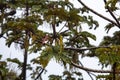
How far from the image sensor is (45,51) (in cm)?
420

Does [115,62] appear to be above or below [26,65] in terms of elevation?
above

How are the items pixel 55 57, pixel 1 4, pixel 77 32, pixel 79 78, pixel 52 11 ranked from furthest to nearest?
pixel 79 78 < pixel 1 4 < pixel 77 32 < pixel 52 11 < pixel 55 57

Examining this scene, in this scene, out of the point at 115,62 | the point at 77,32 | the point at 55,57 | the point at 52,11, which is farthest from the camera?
the point at 77,32

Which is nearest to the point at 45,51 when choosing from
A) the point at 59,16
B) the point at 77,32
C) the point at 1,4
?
the point at 59,16

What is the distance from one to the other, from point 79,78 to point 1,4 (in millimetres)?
2928

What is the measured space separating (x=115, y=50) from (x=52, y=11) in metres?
1.09

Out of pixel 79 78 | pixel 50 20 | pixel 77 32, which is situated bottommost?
pixel 79 78

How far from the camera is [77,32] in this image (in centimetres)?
566

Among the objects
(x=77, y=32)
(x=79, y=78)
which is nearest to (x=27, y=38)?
(x=77, y=32)

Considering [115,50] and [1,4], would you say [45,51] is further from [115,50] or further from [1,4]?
[1,4]

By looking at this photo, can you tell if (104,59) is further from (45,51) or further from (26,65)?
(26,65)

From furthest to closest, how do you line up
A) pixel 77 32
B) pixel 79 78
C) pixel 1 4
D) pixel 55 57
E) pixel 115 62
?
pixel 79 78
pixel 1 4
pixel 77 32
pixel 55 57
pixel 115 62

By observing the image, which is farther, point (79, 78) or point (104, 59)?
point (79, 78)

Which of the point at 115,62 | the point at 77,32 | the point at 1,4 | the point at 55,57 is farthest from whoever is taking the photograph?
the point at 1,4
